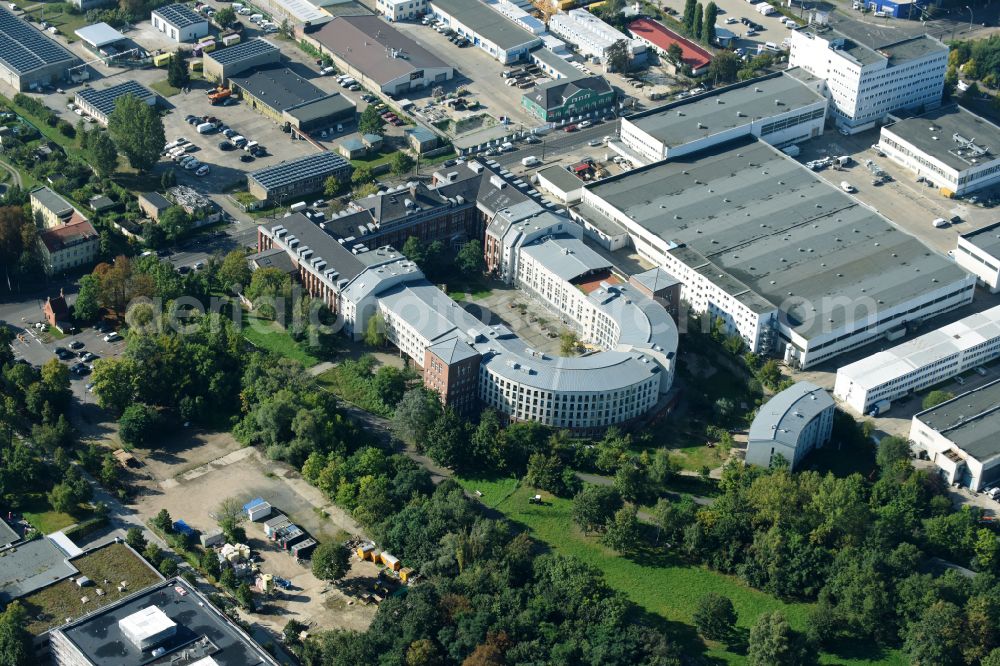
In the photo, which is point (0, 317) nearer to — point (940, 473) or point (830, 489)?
point (830, 489)

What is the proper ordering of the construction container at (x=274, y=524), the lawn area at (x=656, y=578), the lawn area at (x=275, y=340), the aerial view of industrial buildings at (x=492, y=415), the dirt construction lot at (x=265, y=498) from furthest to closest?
1. the lawn area at (x=275, y=340)
2. the construction container at (x=274, y=524)
3. the dirt construction lot at (x=265, y=498)
4. the lawn area at (x=656, y=578)
5. the aerial view of industrial buildings at (x=492, y=415)

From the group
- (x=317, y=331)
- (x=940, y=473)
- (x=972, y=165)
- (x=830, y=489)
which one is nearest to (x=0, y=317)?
(x=317, y=331)

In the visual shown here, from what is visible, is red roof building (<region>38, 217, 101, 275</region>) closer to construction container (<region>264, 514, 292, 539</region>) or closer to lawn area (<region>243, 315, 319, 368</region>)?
lawn area (<region>243, 315, 319, 368</region>)

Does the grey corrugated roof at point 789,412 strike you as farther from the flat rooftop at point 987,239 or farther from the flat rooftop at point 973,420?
the flat rooftop at point 987,239

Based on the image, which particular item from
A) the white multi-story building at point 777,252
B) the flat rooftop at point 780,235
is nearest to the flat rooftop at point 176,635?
the white multi-story building at point 777,252

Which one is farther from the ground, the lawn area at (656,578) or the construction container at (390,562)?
the construction container at (390,562)

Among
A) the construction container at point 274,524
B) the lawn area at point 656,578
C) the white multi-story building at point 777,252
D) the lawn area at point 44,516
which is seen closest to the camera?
the lawn area at point 656,578

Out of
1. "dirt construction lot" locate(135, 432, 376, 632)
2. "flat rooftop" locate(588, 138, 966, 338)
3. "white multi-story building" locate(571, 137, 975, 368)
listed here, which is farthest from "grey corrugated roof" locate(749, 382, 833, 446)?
"dirt construction lot" locate(135, 432, 376, 632)

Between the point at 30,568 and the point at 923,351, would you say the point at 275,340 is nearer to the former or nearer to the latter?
the point at 30,568
